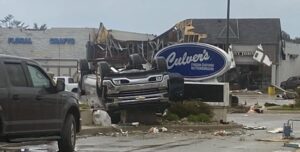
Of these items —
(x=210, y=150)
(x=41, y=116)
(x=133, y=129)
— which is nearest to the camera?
(x=41, y=116)

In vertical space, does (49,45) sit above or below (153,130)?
above

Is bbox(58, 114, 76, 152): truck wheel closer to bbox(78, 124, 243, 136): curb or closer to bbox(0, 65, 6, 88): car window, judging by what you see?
bbox(0, 65, 6, 88): car window

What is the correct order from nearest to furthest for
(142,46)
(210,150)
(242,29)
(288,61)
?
(210,150), (142,46), (242,29), (288,61)

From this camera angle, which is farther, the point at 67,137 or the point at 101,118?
the point at 101,118

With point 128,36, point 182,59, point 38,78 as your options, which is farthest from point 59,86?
point 128,36

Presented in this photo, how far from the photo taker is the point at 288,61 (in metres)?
73.8

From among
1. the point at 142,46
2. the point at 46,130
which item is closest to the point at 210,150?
the point at 46,130

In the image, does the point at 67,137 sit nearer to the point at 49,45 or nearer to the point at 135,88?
the point at 135,88

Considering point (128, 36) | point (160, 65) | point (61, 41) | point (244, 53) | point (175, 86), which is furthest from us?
point (128, 36)

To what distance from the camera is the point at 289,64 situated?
74250mm

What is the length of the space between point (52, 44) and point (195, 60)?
125 ft

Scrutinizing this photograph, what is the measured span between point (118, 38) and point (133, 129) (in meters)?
Result: 44.1

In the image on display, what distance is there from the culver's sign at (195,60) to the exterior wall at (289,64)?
4279cm

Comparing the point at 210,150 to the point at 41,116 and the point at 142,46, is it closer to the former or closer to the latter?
the point at 41,116
